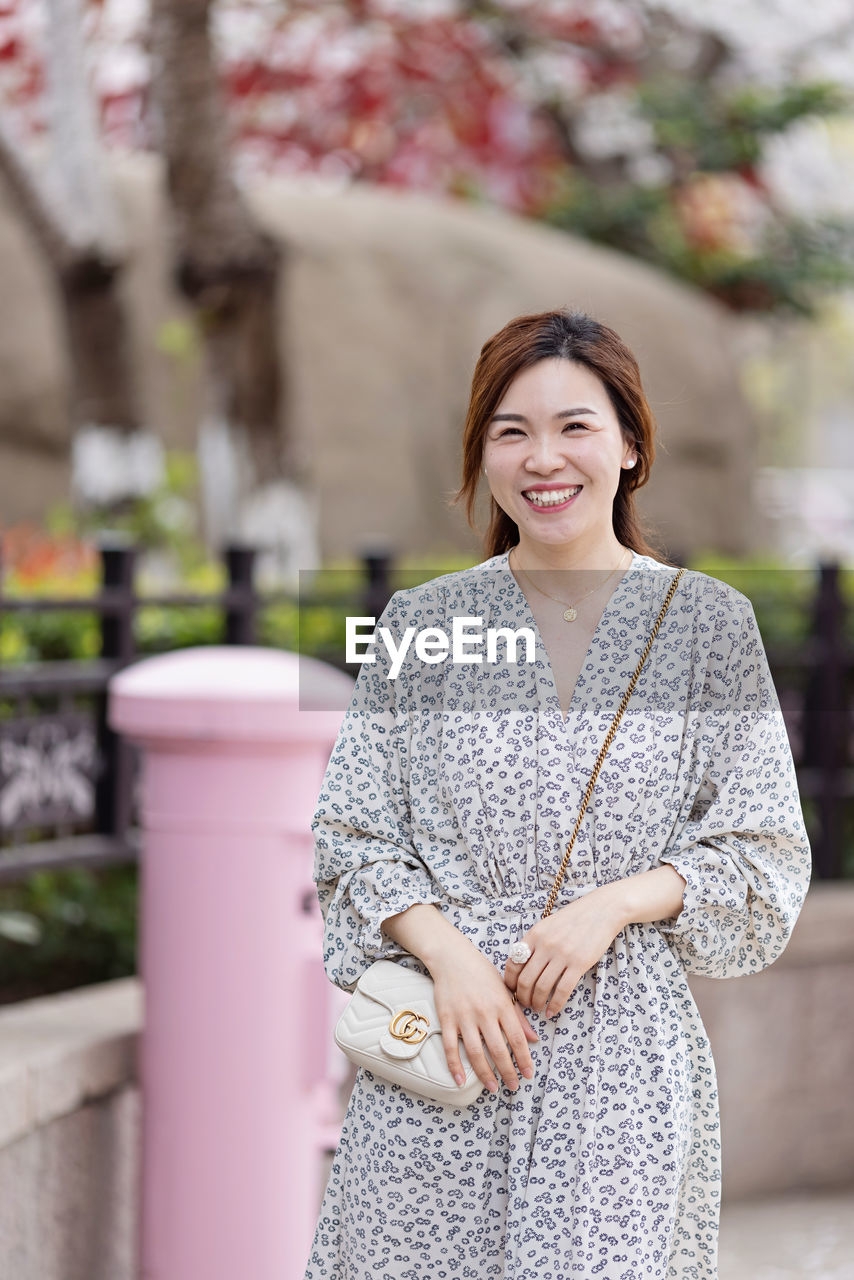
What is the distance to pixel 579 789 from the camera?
1.89 metres

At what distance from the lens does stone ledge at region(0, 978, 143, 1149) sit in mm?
2857

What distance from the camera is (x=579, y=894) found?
1892 millimetres

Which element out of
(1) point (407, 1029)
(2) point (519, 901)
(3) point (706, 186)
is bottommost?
(1) point (407, 1029)

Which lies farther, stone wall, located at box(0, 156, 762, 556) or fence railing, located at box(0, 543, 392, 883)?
stone wall, located at box(0, 156, 762, 556)

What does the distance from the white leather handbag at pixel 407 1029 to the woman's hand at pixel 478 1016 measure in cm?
1

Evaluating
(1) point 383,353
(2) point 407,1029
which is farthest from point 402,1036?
(1) point 383,353

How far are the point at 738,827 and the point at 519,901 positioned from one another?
26 centimetres

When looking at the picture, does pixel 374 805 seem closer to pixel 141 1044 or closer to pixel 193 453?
pixel 141 1044

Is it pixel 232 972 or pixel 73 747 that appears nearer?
pixel 232 972

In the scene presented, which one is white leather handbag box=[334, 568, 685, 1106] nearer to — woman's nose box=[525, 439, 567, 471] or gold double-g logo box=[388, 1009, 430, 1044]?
gold double-g logo box=[388, 1009, 430, 1044]

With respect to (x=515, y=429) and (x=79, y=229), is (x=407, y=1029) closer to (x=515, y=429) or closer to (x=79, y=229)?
(x=515, y=429)

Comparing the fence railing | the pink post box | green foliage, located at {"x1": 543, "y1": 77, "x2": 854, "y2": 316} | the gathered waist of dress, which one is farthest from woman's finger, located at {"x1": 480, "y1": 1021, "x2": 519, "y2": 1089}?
green foliage, located at {"x1": 543, "y1": 77, "x2": 854, "y2": 316}

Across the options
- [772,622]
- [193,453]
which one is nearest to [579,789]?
[772,622]

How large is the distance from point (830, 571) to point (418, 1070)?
11.7 feet
